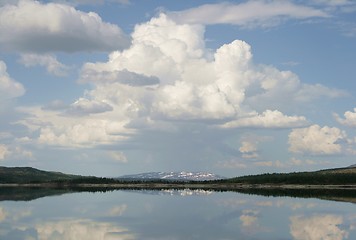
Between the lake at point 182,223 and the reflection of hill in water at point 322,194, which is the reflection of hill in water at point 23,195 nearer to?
Result: the lake at point 182,223

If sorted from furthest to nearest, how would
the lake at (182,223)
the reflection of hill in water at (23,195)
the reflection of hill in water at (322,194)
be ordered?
the reflection of hill in water at (23,195) < the reflection of hill in water at (322,194) < the lake at (182,223)

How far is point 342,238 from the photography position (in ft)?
165

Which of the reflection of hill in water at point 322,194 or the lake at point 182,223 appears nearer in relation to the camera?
the lake at point 182,223

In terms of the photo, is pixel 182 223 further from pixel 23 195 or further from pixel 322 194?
pixel 23 195

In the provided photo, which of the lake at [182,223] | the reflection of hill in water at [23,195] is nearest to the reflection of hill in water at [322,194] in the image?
the lake at [182,223]

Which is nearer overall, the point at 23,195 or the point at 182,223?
the point at 182,223

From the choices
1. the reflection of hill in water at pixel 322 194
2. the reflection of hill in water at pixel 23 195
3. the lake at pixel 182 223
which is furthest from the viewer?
the reflection of hill in water at pixel 23 195

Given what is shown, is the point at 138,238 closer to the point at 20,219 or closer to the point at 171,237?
the point at 171,237

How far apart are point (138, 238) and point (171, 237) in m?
3.60

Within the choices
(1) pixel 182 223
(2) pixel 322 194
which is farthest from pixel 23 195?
(1) pixel 182 223

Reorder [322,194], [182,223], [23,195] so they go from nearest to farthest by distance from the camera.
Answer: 1. [182,223]
2. [322,194]
3. [23,195]

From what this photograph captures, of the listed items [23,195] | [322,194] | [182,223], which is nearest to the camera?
[182,223]

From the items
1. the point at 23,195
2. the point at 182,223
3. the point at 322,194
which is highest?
the point at 23,195

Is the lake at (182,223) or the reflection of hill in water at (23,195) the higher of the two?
the reflection of hill in water at (23,195)
